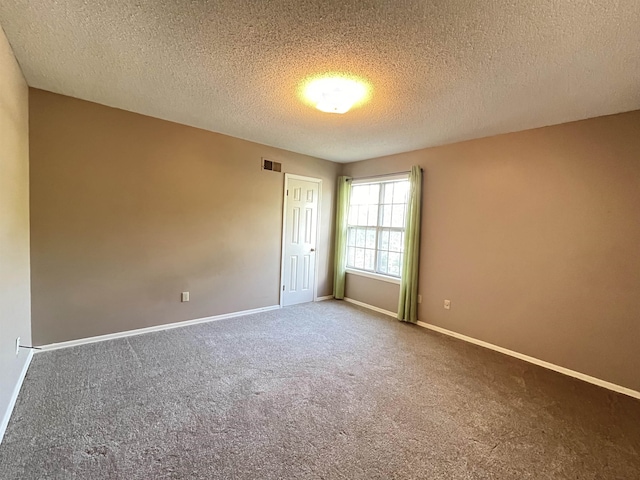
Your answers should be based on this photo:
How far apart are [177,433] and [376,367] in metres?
1.73

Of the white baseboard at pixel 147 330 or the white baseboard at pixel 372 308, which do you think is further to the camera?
the white baseboard at pixel 372 308

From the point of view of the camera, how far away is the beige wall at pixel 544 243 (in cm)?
269

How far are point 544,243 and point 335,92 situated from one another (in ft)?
8.44

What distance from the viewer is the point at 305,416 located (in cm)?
213

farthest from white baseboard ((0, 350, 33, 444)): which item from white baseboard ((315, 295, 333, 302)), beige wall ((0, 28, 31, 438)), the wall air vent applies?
white baseboard ((315, 295, 333, 302))

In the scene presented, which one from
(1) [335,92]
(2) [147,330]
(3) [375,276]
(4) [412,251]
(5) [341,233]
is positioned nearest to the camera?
(1) [335,92]

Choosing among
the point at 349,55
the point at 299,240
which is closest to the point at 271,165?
the point at 299,240

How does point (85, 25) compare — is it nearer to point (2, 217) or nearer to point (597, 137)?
point (2, 217)

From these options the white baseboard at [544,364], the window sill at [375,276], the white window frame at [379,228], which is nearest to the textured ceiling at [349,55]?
the white window frame at [379,228]

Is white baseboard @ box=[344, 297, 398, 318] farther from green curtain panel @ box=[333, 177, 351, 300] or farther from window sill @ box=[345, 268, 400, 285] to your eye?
window sill @ box=[345, 268, 400, 285]

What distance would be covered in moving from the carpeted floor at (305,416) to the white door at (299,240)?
5.31ft

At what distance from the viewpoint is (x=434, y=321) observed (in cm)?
408

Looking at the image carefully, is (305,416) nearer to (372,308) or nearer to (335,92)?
(335,92)

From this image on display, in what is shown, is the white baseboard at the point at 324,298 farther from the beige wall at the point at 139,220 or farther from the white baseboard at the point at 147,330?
the beige wall at the point at 139,220
